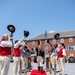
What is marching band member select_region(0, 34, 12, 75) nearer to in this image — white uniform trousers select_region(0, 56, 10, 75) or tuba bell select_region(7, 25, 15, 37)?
white uniform trousers select_region(0, 56, 10, 75)

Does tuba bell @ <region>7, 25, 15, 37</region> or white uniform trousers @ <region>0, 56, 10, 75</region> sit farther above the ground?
tuba bell @ <region>7, 25, 15, 37</region>

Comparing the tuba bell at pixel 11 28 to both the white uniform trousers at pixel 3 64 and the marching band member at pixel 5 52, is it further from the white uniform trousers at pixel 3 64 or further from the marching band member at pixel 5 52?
the white uniform trousers at pixel 3 64

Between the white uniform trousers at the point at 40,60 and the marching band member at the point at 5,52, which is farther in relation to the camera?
the white uniform trousers at the point at 40,60

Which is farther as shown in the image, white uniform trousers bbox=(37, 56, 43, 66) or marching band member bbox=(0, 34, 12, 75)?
white uniform trousers bbox=(37, 56, 43, 66)

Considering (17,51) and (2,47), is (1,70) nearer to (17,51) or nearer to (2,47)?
(2,47)

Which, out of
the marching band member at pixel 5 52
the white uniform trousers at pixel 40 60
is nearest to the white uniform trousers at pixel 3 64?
the marching band member at pixel 5 52

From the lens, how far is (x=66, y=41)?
7806cm

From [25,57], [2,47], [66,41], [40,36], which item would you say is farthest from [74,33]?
[2,47]

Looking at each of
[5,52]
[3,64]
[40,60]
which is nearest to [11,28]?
[5,52]

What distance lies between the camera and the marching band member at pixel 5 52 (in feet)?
29.9

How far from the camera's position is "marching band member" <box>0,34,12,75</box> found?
9.12 metres

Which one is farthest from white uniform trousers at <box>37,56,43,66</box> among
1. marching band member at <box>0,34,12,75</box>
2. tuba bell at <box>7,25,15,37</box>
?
tuba bell at <box>7,25,15,37</box>

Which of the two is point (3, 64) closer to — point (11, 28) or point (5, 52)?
point (5, 52)

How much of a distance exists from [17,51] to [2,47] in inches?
96.0
